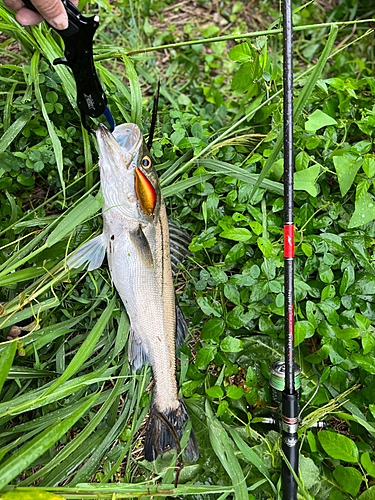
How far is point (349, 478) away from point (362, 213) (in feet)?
4.38

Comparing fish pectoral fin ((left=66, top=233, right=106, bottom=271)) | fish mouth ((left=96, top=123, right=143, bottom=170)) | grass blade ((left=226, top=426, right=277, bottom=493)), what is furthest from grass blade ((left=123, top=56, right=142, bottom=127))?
grass blade ((left=226, top=426, right=277, bottom=493))

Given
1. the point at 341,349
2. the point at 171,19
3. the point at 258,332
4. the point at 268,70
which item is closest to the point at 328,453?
the point at 341,349

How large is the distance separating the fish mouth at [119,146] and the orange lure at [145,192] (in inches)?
2.4

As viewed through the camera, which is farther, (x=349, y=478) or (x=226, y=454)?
(x=226, y=454)

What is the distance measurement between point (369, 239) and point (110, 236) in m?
1.46

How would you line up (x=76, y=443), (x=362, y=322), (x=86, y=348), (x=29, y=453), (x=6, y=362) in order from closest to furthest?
(x=29, y=453)
(x=6, y=362)
(x=76, y=443)
(x=86, y=348)
(x=362, y=322)

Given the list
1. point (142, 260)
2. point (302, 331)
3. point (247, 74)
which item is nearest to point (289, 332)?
point (302, 331)

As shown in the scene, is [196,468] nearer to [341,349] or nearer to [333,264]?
[341,349]

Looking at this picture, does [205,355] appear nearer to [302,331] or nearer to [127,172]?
[302,331]

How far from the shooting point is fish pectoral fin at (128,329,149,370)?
1911 mm

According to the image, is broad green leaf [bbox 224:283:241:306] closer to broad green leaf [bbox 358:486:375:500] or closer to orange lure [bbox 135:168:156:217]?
orange lure [bbox 135:168:156:217]

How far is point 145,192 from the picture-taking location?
5.82 ft

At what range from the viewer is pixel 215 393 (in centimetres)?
185

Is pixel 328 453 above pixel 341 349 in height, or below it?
below
